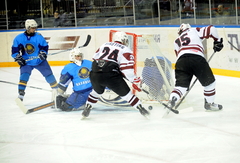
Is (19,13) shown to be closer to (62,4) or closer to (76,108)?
(62,4)

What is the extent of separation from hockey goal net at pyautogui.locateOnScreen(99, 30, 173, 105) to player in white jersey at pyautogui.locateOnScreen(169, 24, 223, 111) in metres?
0.46

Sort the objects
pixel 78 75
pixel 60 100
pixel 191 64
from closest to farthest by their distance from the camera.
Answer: pixel 191 64 → pixel 78 75 → pixel 60 100

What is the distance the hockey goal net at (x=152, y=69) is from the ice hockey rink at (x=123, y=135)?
168mm

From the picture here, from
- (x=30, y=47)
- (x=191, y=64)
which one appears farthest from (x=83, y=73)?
(x=191, y=64)

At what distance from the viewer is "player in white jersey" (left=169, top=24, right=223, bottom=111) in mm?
4387

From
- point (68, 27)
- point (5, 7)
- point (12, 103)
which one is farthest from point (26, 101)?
point (5, 7)

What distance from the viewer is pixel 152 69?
5.03 metres

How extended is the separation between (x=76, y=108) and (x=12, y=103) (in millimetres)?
1116

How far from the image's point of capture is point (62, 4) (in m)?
9.52

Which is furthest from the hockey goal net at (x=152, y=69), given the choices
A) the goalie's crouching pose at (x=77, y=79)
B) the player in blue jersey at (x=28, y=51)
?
the player in blue jersey at (x=28, y=51)

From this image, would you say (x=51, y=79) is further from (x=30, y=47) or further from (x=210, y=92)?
(x=210, y=92)

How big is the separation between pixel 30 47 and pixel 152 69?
150cm

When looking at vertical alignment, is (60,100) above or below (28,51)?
below

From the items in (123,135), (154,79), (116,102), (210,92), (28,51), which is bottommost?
(123,135)
